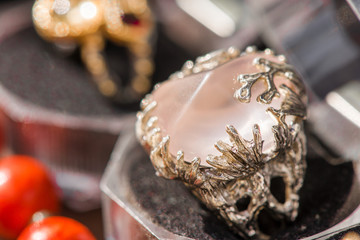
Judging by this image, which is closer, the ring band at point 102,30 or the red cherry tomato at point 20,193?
the red cherry tomato at point 20,193

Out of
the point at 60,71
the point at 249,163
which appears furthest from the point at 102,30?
the point at 249,163

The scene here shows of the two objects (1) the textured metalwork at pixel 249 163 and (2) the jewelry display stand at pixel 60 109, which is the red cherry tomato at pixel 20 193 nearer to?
(2) the jewelry display stand at pixel 60 109

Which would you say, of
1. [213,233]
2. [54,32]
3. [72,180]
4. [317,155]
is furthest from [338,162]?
[54,32]

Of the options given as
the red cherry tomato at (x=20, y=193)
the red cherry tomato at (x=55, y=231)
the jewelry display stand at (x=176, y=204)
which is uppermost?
the jewelry display stand at (x=176, y=204)

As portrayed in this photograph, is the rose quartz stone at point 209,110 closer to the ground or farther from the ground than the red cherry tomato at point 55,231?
farther from the ground

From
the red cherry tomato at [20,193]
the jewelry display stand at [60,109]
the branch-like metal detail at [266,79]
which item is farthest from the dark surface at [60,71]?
the branch-like metal detail at [266,79]

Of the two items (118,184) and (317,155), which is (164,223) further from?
(317,155)

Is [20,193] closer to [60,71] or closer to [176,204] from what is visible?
[176,204]

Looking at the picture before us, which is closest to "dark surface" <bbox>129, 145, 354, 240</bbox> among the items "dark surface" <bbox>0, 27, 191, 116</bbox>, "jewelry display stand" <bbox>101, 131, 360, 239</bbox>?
"jewelry display stand" <bbox>101, 131, 360, 239</bbox>
